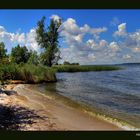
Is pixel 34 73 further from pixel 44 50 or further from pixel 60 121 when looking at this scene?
pixel 60 121

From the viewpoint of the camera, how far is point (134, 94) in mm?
16141

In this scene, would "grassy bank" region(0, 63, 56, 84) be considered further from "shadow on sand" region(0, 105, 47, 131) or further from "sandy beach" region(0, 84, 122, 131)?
"shadow on sand" region(0, 105, 47, 131)

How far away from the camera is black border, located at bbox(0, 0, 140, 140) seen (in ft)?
19.4

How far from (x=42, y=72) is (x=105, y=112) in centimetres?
1045
